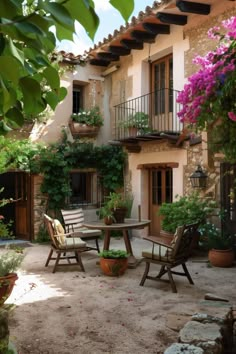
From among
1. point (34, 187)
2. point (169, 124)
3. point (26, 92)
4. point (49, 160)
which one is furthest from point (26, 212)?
point (26, 92)

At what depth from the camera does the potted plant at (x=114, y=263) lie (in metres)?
5.35

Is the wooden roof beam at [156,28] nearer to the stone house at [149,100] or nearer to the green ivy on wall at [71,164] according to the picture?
the stone house at [149,100]

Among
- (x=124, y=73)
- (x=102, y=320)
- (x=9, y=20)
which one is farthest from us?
(x=124, y=73)

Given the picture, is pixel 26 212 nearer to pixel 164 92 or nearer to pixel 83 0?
pixel 164 92

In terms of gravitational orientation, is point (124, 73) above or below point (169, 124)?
above

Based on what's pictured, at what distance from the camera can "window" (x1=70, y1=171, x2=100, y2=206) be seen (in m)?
9.61

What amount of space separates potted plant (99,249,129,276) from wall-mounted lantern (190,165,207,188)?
7.64 ft

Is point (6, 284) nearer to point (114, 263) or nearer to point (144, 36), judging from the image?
point (114, 263)

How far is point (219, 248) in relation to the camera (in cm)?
609

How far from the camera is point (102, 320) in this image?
3.66 metres

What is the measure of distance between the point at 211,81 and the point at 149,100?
5.28m

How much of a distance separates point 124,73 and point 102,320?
726 cm

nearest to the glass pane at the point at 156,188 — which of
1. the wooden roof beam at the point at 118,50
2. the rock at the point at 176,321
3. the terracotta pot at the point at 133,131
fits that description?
the terracotta pot at the point at 133,131

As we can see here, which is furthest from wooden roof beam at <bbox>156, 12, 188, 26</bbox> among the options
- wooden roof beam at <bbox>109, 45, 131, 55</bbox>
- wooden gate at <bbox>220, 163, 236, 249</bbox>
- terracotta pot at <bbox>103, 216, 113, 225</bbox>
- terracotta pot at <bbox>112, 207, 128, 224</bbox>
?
terracotta pot at <bbox>103, 216, 113, 225</bbox>
